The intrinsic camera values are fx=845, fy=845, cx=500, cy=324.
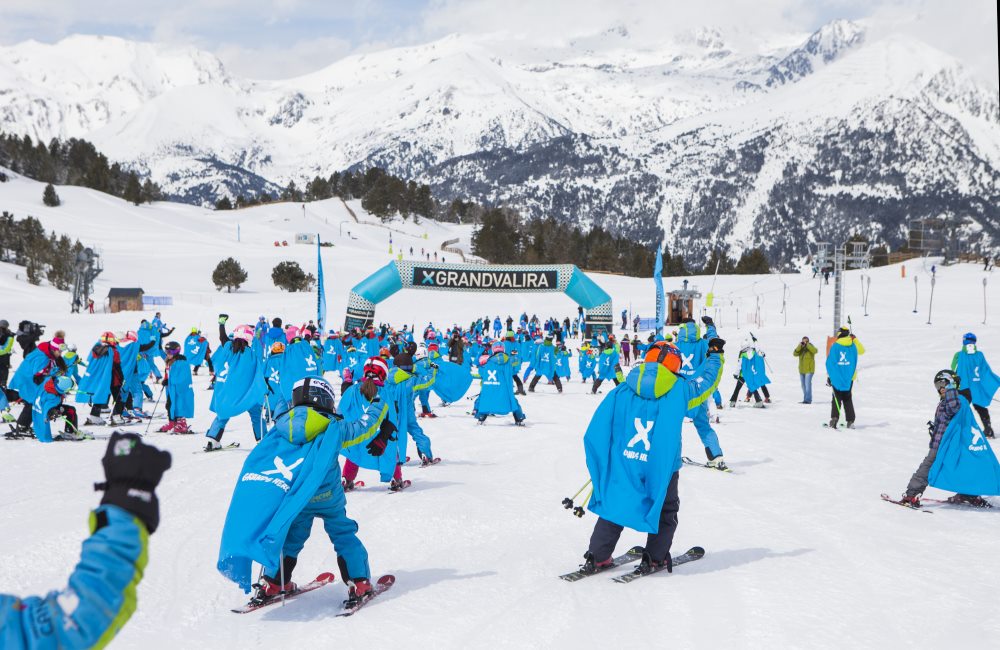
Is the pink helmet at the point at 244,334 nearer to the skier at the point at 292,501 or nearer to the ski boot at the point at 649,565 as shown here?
the skier at the point at 292,501

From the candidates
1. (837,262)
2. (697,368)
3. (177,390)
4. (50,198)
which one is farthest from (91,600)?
(50,198)

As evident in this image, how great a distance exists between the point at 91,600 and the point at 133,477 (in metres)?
0.31

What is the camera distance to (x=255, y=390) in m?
10.6

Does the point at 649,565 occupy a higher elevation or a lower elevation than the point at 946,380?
lower

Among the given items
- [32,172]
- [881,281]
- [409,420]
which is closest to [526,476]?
[409,420]

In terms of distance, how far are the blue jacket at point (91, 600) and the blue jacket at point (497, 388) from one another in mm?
11459

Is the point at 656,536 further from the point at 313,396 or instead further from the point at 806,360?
the point at 806,360

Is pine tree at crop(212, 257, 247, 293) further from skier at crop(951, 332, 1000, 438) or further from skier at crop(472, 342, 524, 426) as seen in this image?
skier at crop(951, 332, 1000, 438)

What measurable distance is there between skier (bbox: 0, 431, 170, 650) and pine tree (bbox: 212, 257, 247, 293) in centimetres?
6251

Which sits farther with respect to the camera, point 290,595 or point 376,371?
point 376,371

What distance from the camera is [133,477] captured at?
2.14 metres

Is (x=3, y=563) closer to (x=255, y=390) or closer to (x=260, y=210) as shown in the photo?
(x=255, y=390)

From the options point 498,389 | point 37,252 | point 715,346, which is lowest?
point 498,389

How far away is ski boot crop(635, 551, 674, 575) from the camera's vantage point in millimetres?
5500
